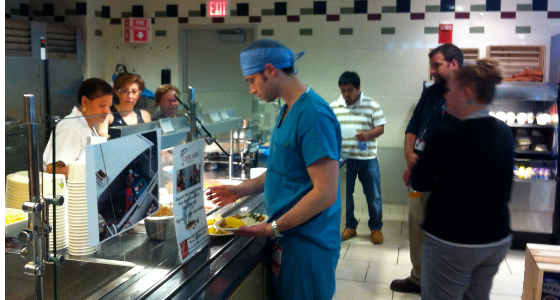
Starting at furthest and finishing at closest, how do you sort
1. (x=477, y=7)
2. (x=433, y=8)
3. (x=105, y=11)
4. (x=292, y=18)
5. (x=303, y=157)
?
(x=105, y=11)
(x=292, y=18)
(x=433, y=8)
(x=477, y=7)
(x=303, y=157)

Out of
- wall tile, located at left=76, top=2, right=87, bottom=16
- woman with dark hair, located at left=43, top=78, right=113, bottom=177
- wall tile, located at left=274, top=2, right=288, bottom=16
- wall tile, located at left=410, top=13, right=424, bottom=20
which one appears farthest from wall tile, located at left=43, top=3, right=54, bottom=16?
woman with dark hair, located at left=43, top=78, right=113, bottom=177

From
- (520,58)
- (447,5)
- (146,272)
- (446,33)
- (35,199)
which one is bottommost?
(146,272)

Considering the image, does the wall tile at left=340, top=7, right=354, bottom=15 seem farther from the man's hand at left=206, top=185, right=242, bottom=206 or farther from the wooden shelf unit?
the man's hand at left=206, top=185, right=242, bottom=206

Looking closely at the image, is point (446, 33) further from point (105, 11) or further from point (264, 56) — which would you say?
point (264, 56)

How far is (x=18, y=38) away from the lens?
5473mm

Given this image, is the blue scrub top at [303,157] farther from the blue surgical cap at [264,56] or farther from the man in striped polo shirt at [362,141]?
the man in striped polo shirt at [362,141]

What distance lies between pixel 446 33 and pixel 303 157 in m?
4.50

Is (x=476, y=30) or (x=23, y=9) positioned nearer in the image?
(x=476, y=30)

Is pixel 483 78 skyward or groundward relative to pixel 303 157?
skyward

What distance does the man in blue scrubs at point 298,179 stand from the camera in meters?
1.84

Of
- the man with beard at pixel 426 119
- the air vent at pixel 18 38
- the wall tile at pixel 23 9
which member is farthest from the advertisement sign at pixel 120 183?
the wall tile at pixel 23 9

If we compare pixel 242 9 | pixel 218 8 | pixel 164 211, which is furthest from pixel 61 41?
pixel 164 211

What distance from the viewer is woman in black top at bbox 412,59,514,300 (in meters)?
2.13

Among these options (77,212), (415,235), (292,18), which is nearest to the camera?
(77,212)
